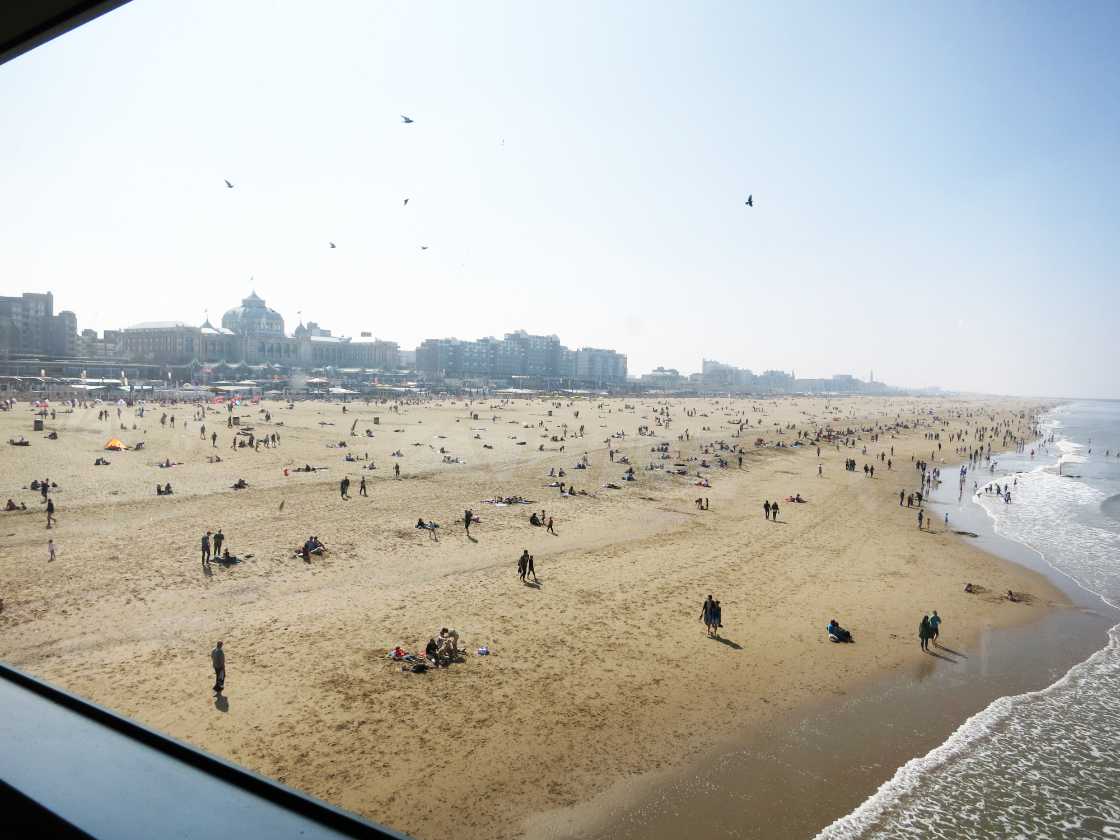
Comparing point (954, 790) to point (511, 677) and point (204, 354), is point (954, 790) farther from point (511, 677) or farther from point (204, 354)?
point (204, 354)

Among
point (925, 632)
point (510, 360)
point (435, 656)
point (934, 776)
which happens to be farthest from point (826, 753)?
point (510, 360)

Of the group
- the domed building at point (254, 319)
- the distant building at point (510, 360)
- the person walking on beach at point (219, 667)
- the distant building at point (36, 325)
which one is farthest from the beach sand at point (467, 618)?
the distant building at point (510, 360)

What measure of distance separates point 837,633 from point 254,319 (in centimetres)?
14777

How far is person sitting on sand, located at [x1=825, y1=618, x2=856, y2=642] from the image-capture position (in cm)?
1444

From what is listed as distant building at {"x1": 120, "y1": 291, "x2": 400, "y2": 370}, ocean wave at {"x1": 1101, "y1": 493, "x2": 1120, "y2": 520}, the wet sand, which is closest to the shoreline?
the wet sand

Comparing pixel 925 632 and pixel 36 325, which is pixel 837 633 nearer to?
pixel 925 632

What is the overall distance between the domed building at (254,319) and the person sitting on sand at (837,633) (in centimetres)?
14147

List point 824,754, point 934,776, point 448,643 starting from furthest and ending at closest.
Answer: point 448,643, point 824,754, point 934,776

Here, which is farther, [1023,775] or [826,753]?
[826,753]

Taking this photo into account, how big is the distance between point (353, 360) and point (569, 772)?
150063 millimetres

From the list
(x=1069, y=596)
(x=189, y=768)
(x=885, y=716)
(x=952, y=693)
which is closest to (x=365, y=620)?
(x=885, y=716)

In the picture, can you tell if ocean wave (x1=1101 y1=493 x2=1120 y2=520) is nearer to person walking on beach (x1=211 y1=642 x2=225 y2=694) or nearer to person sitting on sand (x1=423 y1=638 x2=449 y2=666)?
person sitting on sand (x1=423 y1=638 x2=449 y2=666)

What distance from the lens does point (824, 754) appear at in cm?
1011

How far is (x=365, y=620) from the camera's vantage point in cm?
1435
